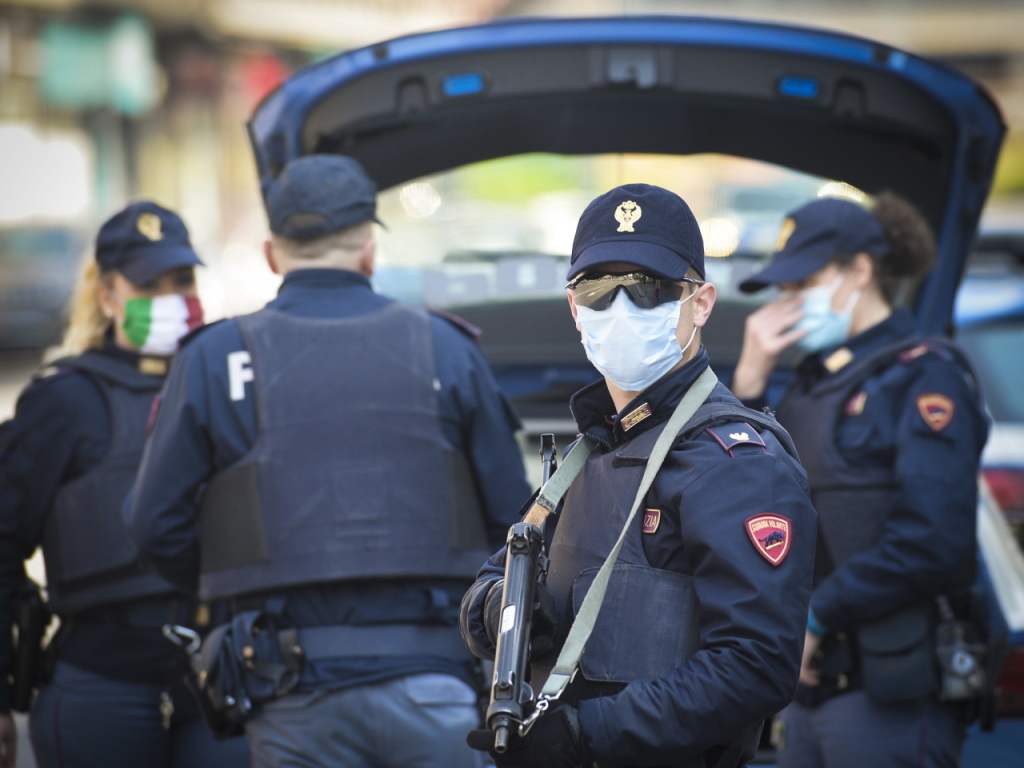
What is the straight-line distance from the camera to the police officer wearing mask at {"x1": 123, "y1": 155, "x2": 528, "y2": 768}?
2.62 m

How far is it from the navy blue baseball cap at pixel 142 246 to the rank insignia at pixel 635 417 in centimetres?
169

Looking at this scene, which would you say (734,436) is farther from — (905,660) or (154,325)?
(154,325)

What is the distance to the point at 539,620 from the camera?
1.95 m

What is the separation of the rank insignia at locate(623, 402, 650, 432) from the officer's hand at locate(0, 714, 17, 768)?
194 cm

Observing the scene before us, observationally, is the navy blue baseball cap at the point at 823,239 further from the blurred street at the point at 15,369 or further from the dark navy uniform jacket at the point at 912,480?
the blurred street at the point at 15,369

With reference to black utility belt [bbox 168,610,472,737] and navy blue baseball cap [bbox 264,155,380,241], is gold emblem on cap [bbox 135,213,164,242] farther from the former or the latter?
Result: black utility belt [bbox 168,610,472,737]

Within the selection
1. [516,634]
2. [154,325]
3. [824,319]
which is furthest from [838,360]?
[154,325]

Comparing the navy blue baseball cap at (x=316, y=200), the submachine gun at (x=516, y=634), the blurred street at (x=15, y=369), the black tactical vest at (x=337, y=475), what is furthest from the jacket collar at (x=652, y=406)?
the blurred street at (x=15, y=369)

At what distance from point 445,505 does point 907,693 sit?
1.10 metres

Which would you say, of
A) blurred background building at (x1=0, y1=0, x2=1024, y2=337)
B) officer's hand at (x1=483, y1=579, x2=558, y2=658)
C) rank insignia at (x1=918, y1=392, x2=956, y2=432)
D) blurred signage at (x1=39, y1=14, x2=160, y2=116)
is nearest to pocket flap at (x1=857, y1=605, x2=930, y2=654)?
rank insignia at (x1=918, y1=392, x2=956, y2=432)

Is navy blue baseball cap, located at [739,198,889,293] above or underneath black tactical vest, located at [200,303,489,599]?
above

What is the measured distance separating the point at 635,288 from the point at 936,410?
1138 millimetres

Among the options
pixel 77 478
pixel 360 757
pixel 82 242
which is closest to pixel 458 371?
pixel 360 757

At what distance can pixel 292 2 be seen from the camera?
1403 inches
